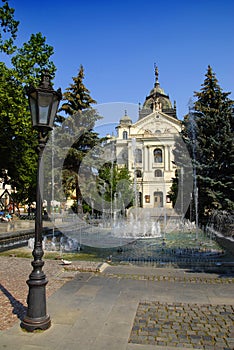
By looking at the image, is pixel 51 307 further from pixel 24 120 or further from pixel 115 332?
pixel 24 120

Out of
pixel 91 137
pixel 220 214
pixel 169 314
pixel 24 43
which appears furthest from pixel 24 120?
pixel 169 314

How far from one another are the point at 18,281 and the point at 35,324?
283 centimetres

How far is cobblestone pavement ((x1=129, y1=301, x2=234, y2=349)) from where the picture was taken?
11.8 feet

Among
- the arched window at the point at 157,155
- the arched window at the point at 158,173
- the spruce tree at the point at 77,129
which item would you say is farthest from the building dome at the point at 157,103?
the spruce tree at the point at 77,129

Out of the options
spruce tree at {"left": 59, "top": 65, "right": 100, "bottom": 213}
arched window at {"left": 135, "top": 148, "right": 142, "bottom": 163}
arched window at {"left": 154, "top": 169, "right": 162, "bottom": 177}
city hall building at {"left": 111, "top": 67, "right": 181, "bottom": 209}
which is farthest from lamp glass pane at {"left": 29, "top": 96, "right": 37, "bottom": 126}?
arched window at {"left": 135, "top": 148, "right": 142, "bottom": 163}

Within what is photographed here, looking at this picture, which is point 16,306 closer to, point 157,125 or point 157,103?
A: point 157,125

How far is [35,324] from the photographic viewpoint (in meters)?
3.86

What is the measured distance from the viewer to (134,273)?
704 centimetres

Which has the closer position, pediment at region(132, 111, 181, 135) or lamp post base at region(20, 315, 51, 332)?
lamp post base at region(20, 315, 51, 332)

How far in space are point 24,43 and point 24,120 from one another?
15.5 ft

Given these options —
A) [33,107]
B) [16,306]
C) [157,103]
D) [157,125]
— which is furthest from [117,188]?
[33,107]

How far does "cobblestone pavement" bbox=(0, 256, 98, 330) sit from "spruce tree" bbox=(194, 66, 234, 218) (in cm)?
1205

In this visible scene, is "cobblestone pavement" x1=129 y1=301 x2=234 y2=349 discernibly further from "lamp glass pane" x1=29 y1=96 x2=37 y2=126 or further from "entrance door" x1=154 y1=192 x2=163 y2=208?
"entrance door" x1=154 y1=192 x2=163 y2=208

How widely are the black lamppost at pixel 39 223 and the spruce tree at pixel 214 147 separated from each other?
1461 cm
